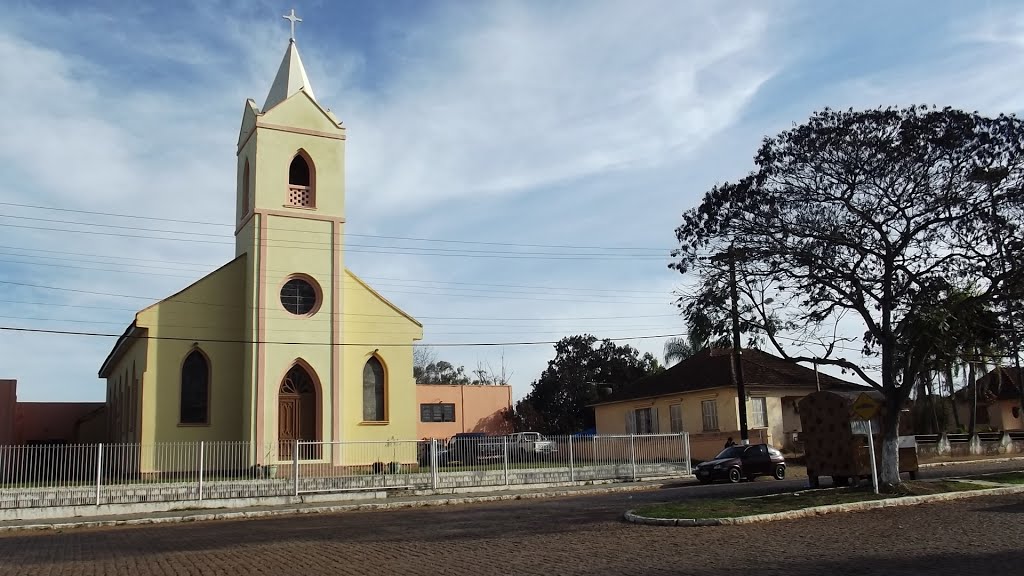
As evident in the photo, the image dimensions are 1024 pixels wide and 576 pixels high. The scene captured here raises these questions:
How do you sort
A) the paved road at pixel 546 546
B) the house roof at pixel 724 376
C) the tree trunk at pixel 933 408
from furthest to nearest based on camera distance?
the tree trunk at pixel 933 408, the house roof at pixel 724 376, the paved road at pixel 546 546

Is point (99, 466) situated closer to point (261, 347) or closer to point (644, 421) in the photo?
point (261, 347)

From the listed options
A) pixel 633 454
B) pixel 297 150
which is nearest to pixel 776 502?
pixel 633 454

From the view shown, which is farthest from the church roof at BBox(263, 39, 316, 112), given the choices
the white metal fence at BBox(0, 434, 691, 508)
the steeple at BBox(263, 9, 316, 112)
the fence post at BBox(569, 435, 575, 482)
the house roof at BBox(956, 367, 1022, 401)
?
the house roof at BBox(956, 367, 1022, 401)

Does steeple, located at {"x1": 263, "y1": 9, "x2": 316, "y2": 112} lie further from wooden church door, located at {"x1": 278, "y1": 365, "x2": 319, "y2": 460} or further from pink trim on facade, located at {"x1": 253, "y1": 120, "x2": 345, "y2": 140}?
wooden church door, located at {"x1": 278, "y1": 365, "x2": 319, "y2": 460}

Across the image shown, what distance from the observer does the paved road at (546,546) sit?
1062 centimetres

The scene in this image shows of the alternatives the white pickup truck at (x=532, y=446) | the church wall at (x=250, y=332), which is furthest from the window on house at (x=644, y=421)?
the church wall at (x=250, y=332)

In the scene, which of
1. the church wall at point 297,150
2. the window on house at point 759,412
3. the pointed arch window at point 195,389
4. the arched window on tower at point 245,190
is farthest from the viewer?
the window on house at point 759,412

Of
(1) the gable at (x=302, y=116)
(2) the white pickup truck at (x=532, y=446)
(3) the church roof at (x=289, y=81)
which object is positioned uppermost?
(3) the church roof at (x=289, y=81)

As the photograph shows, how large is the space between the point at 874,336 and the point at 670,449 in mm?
11988

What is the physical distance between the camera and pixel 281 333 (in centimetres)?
2933

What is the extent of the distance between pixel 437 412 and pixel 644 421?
14.2 metres

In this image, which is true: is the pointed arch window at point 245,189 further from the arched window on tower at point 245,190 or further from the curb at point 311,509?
the curb at point 311,509

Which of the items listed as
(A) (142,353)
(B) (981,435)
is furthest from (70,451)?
(B) (981,435)

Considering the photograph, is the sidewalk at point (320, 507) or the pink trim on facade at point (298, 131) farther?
the pink trim on facade at point (298, 131)
